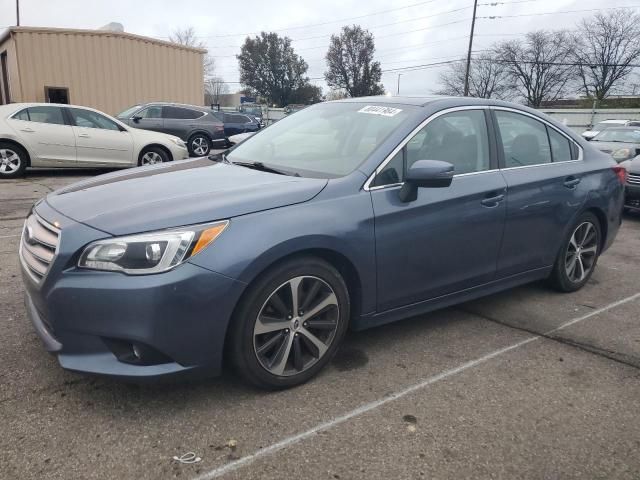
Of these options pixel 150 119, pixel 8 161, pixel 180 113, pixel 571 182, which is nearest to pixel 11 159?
pixel 8 161

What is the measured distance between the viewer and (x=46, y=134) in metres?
10.2

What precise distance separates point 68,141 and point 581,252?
9.47 meters

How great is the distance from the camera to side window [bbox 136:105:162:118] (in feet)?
46.6

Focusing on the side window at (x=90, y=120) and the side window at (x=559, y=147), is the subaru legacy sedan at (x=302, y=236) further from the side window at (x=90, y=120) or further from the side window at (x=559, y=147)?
the side window at (x=90, y=120)

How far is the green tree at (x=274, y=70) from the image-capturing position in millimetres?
74312

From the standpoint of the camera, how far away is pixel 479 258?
3588mm

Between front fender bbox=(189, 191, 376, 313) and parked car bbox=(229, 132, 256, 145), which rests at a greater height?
parked car bbox=(229, 132, 256, 145)

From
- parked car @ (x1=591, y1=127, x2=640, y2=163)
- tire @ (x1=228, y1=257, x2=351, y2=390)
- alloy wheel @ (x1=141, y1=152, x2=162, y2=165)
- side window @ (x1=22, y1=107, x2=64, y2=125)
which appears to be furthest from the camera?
alloy wheel @ (x1=141, y1=152, x2=162, y2=165)

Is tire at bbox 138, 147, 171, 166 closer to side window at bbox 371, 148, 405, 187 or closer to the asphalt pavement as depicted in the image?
the asphalt pavement

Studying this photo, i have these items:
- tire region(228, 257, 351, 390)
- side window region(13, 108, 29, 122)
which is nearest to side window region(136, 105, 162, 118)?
side window region(13, 108, 29, 122)

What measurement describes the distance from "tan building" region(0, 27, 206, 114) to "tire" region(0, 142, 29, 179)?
29.8 ft

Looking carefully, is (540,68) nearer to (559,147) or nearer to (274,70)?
(274,70)

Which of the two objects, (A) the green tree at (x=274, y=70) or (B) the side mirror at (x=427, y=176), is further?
(A) the green tree at (x=274, y=70)

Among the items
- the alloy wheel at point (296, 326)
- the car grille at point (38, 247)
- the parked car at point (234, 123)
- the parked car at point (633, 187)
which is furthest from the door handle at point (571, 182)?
the parked car at point (234, 123)
